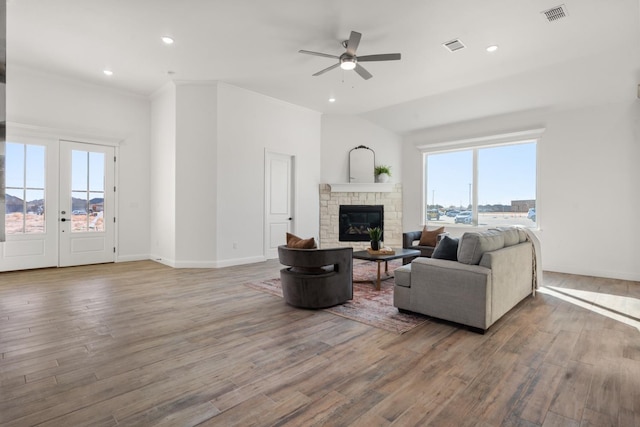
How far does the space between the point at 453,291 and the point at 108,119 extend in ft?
22.8

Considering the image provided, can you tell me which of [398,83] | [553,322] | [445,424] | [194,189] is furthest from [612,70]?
[194,189]

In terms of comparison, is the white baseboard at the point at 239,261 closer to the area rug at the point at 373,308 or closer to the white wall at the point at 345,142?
the area rug at the point at 373,308

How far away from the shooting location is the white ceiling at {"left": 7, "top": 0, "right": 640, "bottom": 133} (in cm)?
369

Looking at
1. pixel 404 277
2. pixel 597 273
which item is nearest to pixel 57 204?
pixel 404 277

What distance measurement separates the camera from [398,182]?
27.1 feet

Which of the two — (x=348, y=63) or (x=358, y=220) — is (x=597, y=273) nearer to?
(x=358, y=220)

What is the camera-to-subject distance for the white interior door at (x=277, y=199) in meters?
6.89

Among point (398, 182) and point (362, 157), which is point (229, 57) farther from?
point (398, 182)

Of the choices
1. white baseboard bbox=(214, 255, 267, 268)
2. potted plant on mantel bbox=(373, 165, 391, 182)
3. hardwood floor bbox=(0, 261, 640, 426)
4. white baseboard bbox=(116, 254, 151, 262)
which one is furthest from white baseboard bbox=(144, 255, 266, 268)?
potted plant on mantel bbox=(373, 165, 391, 182)

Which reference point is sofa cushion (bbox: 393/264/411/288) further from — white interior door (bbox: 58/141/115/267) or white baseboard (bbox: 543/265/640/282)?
white interior door (bbox: 58/141/115/267)

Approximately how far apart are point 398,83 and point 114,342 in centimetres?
559

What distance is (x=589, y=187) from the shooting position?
224 inches

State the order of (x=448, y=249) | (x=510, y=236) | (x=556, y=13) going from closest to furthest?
1. (x=448, y=249)
2. (x=556, y=13)
3. (x=510, y=236)

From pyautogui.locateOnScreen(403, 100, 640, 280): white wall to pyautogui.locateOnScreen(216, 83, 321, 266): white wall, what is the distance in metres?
4.50
